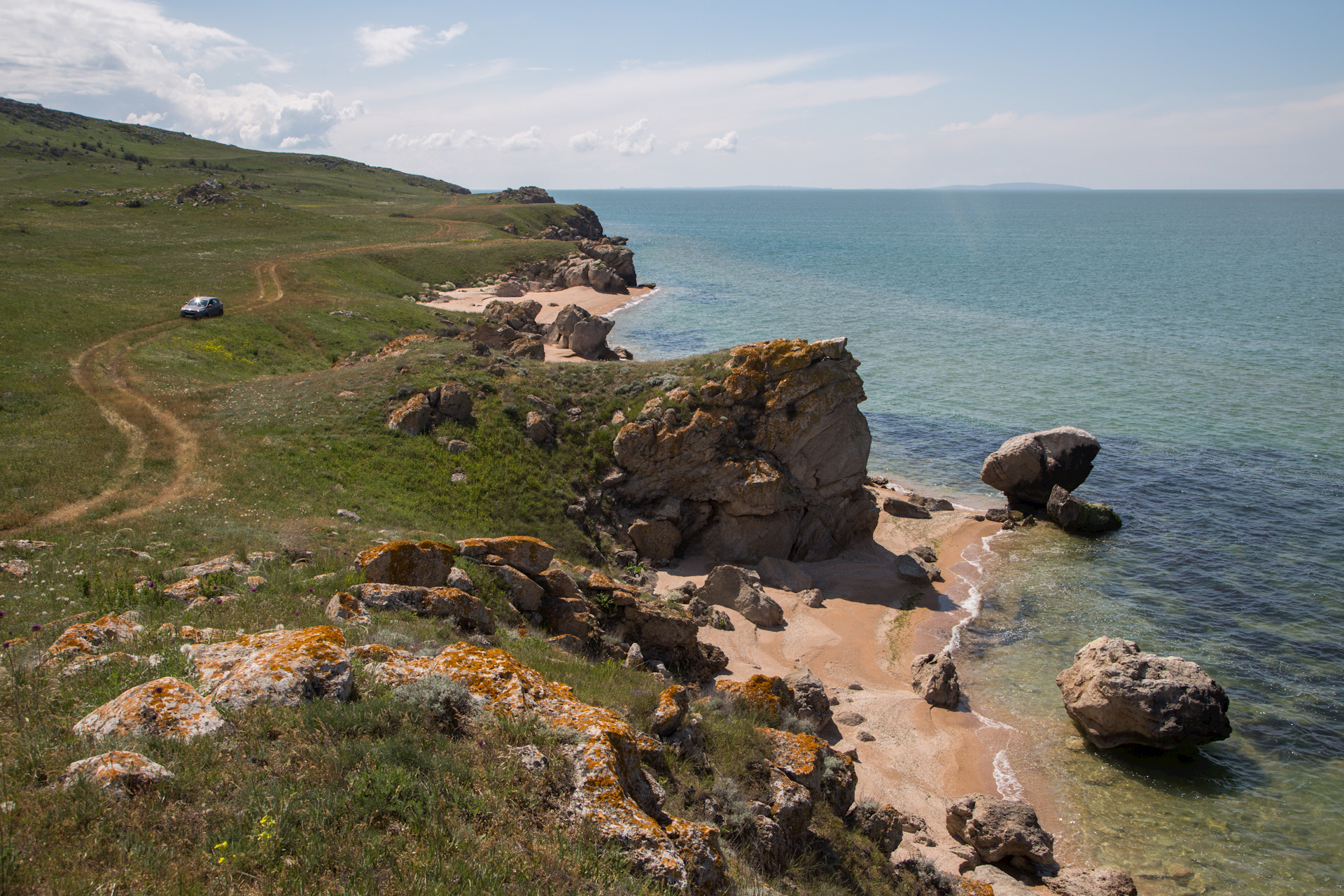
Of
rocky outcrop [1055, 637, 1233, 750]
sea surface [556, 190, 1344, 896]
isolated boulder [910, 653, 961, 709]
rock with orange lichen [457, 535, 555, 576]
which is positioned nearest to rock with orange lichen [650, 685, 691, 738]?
rock with orange lichen [457, 535, 555, 576]

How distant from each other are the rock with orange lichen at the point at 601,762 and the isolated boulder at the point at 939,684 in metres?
16.6

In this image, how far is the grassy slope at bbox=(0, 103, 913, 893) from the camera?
6637 millimetres

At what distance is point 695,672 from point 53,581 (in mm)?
15918

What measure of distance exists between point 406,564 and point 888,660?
1898 cm

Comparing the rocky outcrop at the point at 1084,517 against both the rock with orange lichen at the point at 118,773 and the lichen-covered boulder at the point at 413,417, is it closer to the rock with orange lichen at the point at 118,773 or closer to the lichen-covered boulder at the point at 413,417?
the lichen-covered boulder at the point at 413,417

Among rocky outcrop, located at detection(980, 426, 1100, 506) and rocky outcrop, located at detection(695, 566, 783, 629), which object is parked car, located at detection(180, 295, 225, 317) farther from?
rocky outcrop, located at detection(980, 426, 1100, 506)

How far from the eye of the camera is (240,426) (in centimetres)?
3027

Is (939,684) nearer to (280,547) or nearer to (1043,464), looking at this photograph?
(280,547)

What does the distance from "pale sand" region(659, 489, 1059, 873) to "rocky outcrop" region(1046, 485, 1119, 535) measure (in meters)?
3.81

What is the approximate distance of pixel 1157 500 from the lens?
40.1 metres

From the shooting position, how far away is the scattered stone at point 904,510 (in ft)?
130

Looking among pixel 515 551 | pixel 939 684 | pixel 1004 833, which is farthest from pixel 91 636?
pixel 939 684

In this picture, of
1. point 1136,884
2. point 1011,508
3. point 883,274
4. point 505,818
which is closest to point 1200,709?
point 1136,884

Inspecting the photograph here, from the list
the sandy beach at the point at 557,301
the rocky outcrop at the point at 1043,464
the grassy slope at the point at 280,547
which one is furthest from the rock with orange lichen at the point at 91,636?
the sandy beach at the point at 557,301
